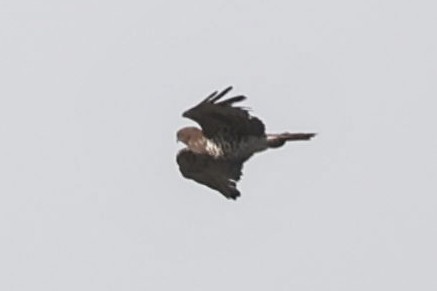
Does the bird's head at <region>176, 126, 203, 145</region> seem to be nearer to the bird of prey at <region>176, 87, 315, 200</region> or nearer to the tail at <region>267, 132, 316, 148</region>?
the bird of prey at <region>176, 87, 315, 200</region>

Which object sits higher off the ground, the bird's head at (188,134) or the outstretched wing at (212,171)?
the bird's head at (188,134)

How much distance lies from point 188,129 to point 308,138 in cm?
166

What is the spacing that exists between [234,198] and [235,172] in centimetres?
34

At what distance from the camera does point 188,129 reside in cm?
3722

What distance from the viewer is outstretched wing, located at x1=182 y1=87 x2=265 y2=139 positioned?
35.7 metres

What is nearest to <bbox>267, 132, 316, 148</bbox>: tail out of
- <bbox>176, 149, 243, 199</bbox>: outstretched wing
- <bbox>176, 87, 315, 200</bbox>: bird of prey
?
<bbox>176, 87, 315, 200</bbox>: bird of prey

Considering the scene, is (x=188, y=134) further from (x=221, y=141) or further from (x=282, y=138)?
(x=282, y=138)

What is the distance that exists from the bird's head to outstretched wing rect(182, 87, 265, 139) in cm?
28

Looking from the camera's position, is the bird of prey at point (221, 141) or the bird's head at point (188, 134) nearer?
the bird of prey at point (221, 141)

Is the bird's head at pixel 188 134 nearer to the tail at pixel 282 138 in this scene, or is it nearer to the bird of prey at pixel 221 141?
the bird of prey at pixel 221 141

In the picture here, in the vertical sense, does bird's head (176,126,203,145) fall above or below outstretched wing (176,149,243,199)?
above

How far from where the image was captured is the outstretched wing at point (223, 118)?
117 feet

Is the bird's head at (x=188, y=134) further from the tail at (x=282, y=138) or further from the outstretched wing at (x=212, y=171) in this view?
the tail at (x=282, y=138)

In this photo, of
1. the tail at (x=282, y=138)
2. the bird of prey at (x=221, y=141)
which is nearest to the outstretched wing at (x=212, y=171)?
the bird of prey at (x=221, y=141)
